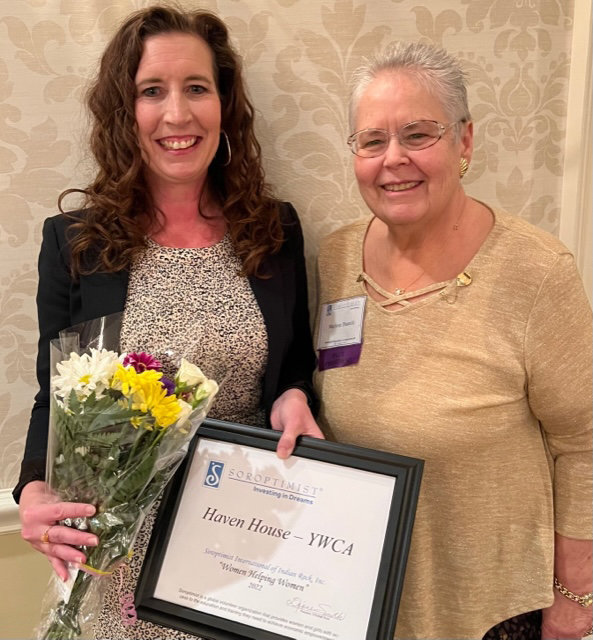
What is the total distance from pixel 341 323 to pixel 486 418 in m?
0.40

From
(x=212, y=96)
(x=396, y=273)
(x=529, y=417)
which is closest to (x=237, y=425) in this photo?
(x=396, y=273)

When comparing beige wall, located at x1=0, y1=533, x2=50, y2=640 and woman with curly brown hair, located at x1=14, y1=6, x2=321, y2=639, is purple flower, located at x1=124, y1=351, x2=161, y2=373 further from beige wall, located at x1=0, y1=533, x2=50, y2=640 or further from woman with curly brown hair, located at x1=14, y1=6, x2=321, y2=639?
beige wall, located at x1=0, y1=533, x2=50, y2=640

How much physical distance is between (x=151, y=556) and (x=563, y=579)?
965mm

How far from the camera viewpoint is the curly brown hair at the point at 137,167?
1496mm

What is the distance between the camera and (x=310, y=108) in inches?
70.1

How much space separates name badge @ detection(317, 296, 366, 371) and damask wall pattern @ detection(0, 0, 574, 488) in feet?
1.06

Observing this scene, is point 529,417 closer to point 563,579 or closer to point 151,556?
point 563,579

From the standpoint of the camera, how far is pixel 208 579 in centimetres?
130

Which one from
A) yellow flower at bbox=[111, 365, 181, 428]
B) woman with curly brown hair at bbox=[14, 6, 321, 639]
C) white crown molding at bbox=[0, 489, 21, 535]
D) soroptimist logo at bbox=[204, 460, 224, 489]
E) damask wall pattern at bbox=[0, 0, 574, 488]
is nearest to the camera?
yellow flower at bbox=[111, 365, 181, 428]

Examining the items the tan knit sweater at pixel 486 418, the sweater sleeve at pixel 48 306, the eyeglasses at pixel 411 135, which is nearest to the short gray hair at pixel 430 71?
the eyeglasses at pixel 411 135

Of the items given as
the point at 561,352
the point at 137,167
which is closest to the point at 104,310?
the point at 137,167

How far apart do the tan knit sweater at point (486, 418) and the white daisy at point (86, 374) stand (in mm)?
579
